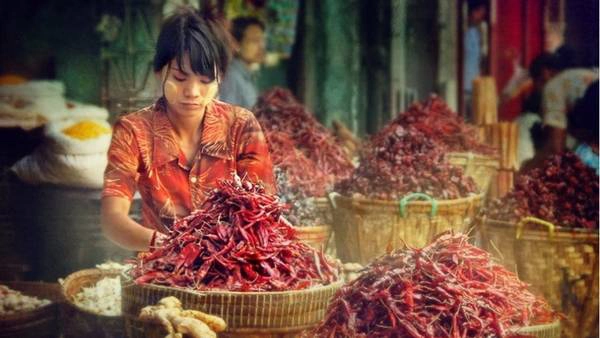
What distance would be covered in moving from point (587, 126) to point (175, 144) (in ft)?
9.47

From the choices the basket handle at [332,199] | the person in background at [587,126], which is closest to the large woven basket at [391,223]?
the basket handle at [332,199]

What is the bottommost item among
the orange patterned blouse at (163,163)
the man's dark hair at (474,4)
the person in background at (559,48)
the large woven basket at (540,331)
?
the large woven basket at (540,331)

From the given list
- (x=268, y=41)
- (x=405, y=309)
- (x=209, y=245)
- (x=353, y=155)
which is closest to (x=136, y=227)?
(x=209, y=245)

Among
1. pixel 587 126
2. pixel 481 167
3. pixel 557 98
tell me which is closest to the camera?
pixel 587 126

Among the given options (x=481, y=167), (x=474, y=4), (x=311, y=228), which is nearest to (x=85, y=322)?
(x=311, y=228)

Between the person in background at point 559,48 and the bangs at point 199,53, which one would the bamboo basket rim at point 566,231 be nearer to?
the person in background at point 559,48

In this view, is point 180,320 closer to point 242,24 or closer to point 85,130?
point 85,130

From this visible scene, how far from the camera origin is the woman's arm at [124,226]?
4344 millimetres

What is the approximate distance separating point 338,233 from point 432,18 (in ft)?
7.64

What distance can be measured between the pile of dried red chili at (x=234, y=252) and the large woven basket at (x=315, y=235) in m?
0.78

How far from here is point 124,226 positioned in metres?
4.37

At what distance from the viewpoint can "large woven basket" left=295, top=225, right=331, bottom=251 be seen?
501 centimetres

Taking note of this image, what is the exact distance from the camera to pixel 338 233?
5.57m

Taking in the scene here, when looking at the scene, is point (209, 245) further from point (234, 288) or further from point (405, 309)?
point (405, 309)
